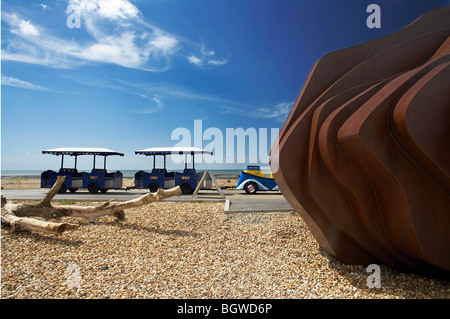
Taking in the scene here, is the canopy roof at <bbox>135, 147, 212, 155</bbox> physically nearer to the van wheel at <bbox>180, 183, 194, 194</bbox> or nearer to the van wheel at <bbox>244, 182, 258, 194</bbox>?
the van wheel at <bbox>180, 183, 194, 194</bbox>

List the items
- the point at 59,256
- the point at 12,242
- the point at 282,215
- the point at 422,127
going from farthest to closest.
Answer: the point at 282,215
the point at 12,242
the point at 59,256
the point at 422,127

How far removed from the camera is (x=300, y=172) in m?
4.02

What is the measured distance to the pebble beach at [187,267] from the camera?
3.60 meters

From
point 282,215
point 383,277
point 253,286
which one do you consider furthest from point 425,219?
point 282,215

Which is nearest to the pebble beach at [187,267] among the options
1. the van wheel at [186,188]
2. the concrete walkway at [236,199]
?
the concrete walkway at [236,199]

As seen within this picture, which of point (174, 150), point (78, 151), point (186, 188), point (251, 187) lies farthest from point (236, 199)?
point (78, 151)

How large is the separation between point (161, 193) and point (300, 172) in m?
4.82

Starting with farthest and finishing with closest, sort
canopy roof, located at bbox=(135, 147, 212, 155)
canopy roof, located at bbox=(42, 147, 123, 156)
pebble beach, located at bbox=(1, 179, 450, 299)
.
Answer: canopy roof, located at bbox=(42, 147, 123, 156)
canopy roof, located at bbox=(135, 147, 212, 155)
pebble beach, located at bbox=(1, 179, 450, 299)

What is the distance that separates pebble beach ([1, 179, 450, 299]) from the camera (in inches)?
142

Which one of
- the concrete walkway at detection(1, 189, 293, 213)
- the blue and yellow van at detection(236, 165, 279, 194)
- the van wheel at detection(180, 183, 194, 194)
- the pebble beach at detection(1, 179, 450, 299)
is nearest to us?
the pebble beach at detection(1, 179, 450, 299)

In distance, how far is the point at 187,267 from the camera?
4438mm

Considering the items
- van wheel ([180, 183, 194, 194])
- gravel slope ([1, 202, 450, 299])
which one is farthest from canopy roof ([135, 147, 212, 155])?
gravel slope ([1, 202, 450, 299])
